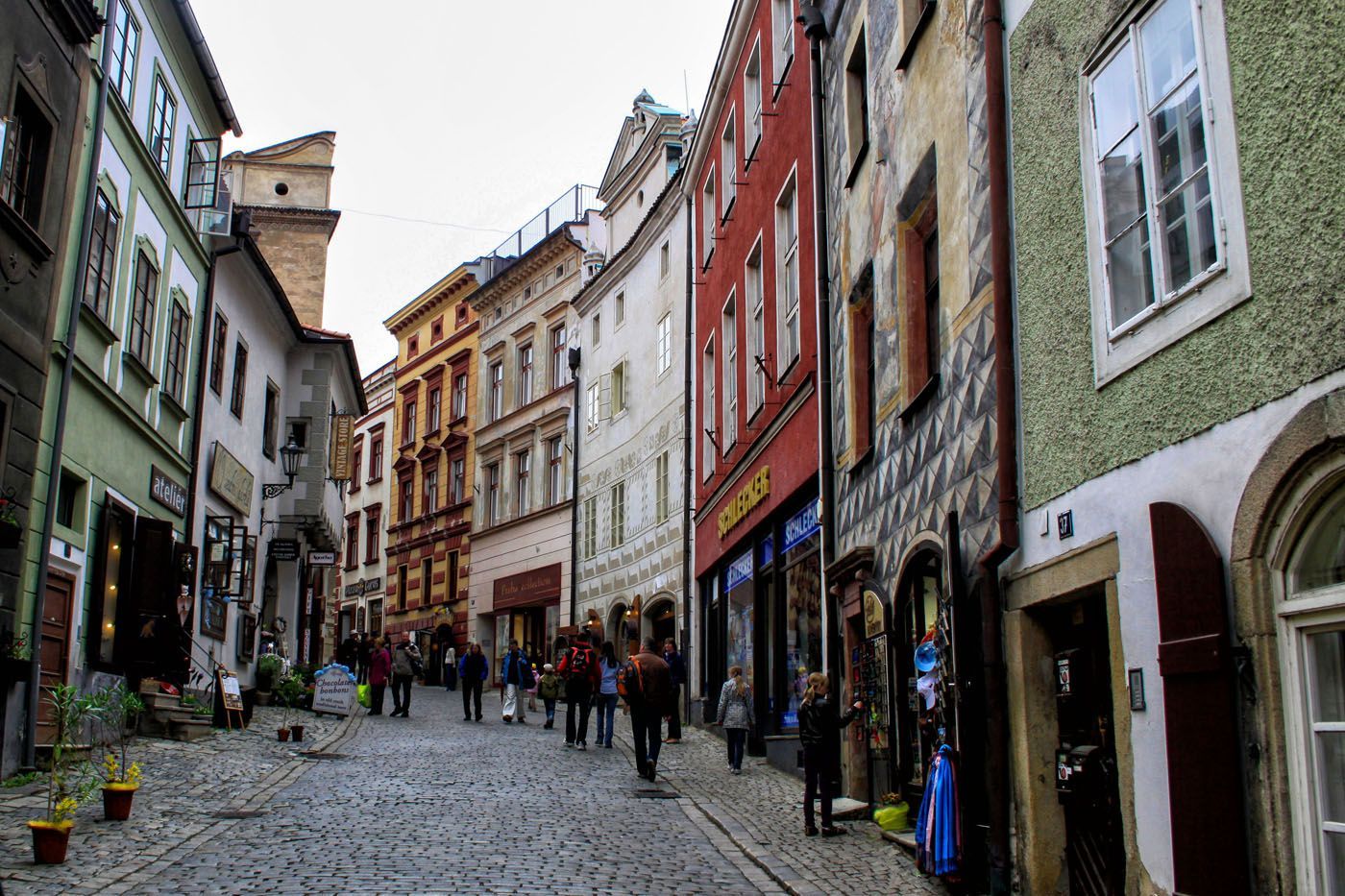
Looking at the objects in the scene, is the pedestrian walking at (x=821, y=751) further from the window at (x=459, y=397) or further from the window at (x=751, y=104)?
the window at (x=459, y=397)

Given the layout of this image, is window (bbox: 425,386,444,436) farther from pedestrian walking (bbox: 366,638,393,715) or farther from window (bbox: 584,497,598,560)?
pedestrian walking (bbox: 366,638,393,715)

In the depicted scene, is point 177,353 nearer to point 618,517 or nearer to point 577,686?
point 577,686

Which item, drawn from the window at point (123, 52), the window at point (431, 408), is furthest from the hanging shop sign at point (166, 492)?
the window at point (431, 408)

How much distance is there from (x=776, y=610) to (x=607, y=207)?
2109cm

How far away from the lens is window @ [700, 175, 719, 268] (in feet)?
86.8

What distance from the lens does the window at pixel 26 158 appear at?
1328cm

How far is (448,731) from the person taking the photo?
22812mm

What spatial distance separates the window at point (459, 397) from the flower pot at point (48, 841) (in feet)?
129

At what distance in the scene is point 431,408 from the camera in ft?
171

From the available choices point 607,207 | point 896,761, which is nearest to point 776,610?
point 896,761

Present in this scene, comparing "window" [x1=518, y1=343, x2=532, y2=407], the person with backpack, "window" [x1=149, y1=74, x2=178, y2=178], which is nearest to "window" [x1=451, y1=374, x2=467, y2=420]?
"window" [x1=518, y1=343, x2=532, y2=407]

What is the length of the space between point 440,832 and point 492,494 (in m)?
34.7

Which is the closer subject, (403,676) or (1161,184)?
(1161,184)

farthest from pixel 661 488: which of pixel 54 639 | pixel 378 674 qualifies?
pixel 54 639
